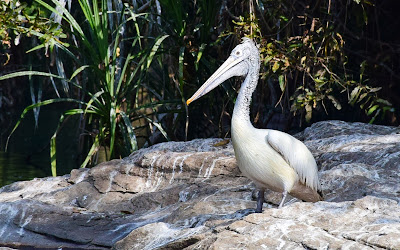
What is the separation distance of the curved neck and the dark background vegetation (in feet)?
6.59

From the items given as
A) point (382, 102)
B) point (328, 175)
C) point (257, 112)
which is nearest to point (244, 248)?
point (328, 175)

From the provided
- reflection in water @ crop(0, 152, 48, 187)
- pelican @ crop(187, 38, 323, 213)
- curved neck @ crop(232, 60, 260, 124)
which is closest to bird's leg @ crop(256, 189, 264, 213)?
pelican @ crop(187, 38, 323, 213)

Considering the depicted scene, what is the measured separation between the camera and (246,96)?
14.9 ft

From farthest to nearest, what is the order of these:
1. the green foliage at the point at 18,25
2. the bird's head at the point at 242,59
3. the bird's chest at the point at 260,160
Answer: the green foliage at the point at 18,25 → the bird's head at the point at 242,59 → the bird's chest at the point at 260,160

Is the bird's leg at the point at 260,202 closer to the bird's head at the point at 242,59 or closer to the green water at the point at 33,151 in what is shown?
the bird's head at the point at 242,59

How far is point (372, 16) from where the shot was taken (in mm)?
7926

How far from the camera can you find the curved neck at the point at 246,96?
14.5ft

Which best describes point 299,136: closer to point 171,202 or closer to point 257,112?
point 257,112

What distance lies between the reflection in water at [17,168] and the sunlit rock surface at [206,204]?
112 inches

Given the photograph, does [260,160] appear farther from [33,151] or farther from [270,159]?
[33,151]

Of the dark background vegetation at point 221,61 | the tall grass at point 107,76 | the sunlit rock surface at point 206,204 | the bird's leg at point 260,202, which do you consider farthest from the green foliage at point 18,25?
the bird's leg at point 260,202

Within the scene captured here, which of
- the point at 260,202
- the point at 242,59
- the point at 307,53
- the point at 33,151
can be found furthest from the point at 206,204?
the point at 33,151

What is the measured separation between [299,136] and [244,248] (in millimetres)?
3266

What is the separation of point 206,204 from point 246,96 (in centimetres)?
85
